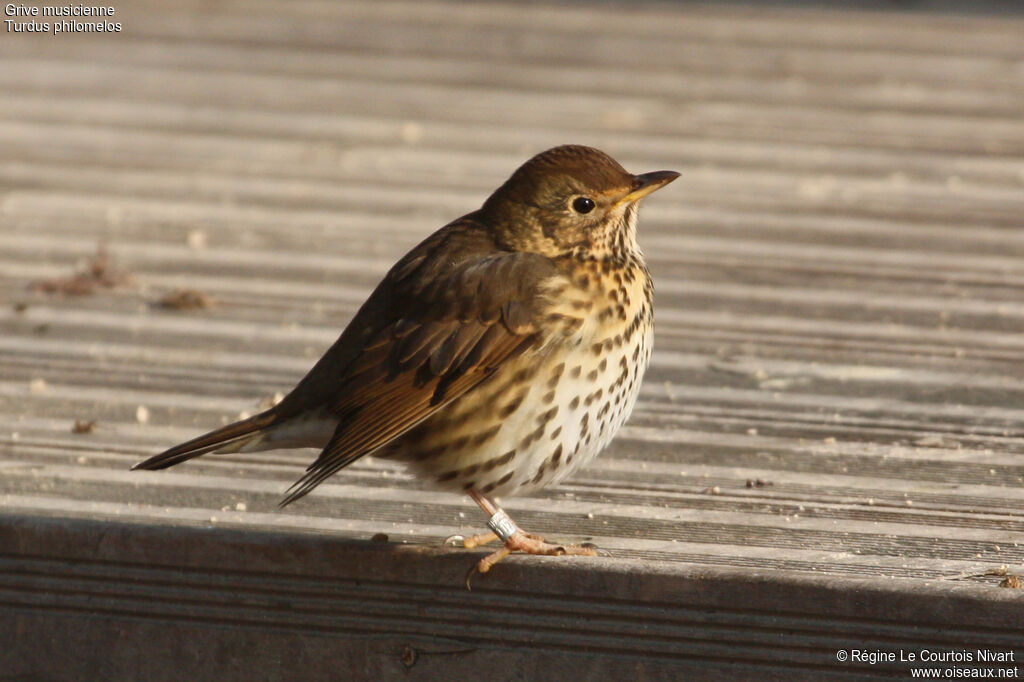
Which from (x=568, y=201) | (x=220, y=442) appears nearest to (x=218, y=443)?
(x=220, y=442)

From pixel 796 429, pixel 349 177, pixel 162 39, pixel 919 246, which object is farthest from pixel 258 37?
pixel 796 429

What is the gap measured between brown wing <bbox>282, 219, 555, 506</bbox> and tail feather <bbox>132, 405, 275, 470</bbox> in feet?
0.56

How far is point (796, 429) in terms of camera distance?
4.95m

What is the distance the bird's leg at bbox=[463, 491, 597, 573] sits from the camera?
3.76 meters

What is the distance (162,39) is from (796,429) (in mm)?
5890

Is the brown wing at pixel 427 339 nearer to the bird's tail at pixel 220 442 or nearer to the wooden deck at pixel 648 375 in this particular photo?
the bird's tail at pixel 220 442

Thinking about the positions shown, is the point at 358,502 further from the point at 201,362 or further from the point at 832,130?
the point at 832,130

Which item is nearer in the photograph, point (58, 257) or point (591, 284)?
point (591, 284)

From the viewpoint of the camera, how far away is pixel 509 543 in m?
3.86

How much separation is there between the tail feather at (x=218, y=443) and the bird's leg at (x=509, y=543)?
59 centimetres

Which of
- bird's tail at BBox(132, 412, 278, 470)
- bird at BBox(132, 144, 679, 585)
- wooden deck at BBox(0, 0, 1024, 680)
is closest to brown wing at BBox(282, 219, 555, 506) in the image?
bird at BBox(132, 144, 679, 585)

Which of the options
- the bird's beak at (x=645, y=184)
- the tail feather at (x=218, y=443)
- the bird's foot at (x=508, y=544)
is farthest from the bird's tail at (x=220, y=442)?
the bird's beak at (x=645, y=184)

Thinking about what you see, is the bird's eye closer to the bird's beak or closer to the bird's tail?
the bird's beak

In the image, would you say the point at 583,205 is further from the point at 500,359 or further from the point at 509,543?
the point at 509,543
